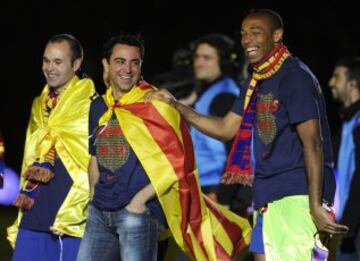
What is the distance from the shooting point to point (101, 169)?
6598mm

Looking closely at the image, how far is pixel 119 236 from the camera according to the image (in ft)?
21.1

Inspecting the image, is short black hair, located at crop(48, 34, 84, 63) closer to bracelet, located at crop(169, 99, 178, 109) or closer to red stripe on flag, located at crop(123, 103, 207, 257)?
red stripe on flag, located at crop(123, 103, 207, 257)

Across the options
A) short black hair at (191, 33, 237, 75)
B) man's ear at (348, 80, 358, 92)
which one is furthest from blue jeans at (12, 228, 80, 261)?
man's ear at (348, 80, 358, 92)

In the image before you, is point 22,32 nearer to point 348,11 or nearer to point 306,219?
point 348,11

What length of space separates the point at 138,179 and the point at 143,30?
12.5 m

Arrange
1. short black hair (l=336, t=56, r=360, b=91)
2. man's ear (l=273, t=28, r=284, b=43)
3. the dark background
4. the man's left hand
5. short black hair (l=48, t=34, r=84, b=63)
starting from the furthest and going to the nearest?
1. the dark background
2. short black hair (l=336, t=56, r=360, b=91)
3. short black hair (l=48, t=34, r=84, b=63)
4. man's ear (l=273, t=28, r=284, b=43)
5. the man's left hand

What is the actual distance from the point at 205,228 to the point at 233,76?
10.6ft

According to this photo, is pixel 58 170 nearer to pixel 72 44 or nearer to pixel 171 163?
pixel 72 44

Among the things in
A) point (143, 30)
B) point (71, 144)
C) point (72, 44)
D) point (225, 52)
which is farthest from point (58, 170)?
point (143, 30)

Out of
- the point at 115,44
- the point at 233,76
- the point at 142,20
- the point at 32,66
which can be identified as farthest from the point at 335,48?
the point at 115,44

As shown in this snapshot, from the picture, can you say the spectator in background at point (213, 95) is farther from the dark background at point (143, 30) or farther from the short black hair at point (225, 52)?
the dark background at point (143, 30)

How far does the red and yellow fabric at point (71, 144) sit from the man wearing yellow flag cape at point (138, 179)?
1.32ft

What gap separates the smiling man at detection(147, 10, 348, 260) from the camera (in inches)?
235

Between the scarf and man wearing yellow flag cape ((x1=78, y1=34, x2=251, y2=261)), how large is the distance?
26cm
